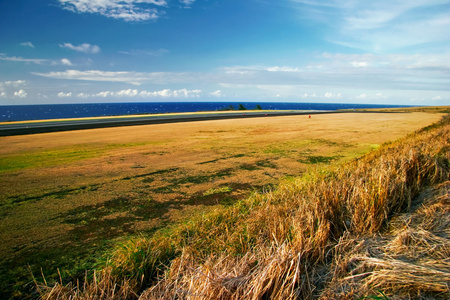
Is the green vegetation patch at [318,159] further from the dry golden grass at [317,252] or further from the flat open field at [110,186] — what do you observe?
the dry golden grass at [317,252]

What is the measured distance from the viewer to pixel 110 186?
18.5ft

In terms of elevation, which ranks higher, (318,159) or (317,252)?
(317,252)

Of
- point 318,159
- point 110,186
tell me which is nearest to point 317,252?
point 110,186

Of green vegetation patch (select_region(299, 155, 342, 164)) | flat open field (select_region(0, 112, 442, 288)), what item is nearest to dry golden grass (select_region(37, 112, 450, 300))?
flat open field (select_region(0, 112, 442, 288))

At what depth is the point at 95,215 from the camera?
420 cm

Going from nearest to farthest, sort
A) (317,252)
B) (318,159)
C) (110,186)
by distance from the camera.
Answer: (317,252) → (110,186) → (318,159)

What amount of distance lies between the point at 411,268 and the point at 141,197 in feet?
14.3

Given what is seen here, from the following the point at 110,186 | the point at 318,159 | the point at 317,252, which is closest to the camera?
the point at 317,252

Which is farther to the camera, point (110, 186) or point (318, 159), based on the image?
point (318, 159)

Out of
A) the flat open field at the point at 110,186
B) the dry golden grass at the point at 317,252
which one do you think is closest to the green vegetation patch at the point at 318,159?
the flat open field at the point at 110,186

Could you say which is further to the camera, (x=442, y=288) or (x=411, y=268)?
(x=411, y=268)

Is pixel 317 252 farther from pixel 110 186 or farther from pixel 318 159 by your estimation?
pixel 318 159

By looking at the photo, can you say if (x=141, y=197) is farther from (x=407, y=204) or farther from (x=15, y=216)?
(x=407, y=204)

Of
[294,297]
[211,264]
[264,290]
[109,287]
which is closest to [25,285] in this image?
[109,287]
